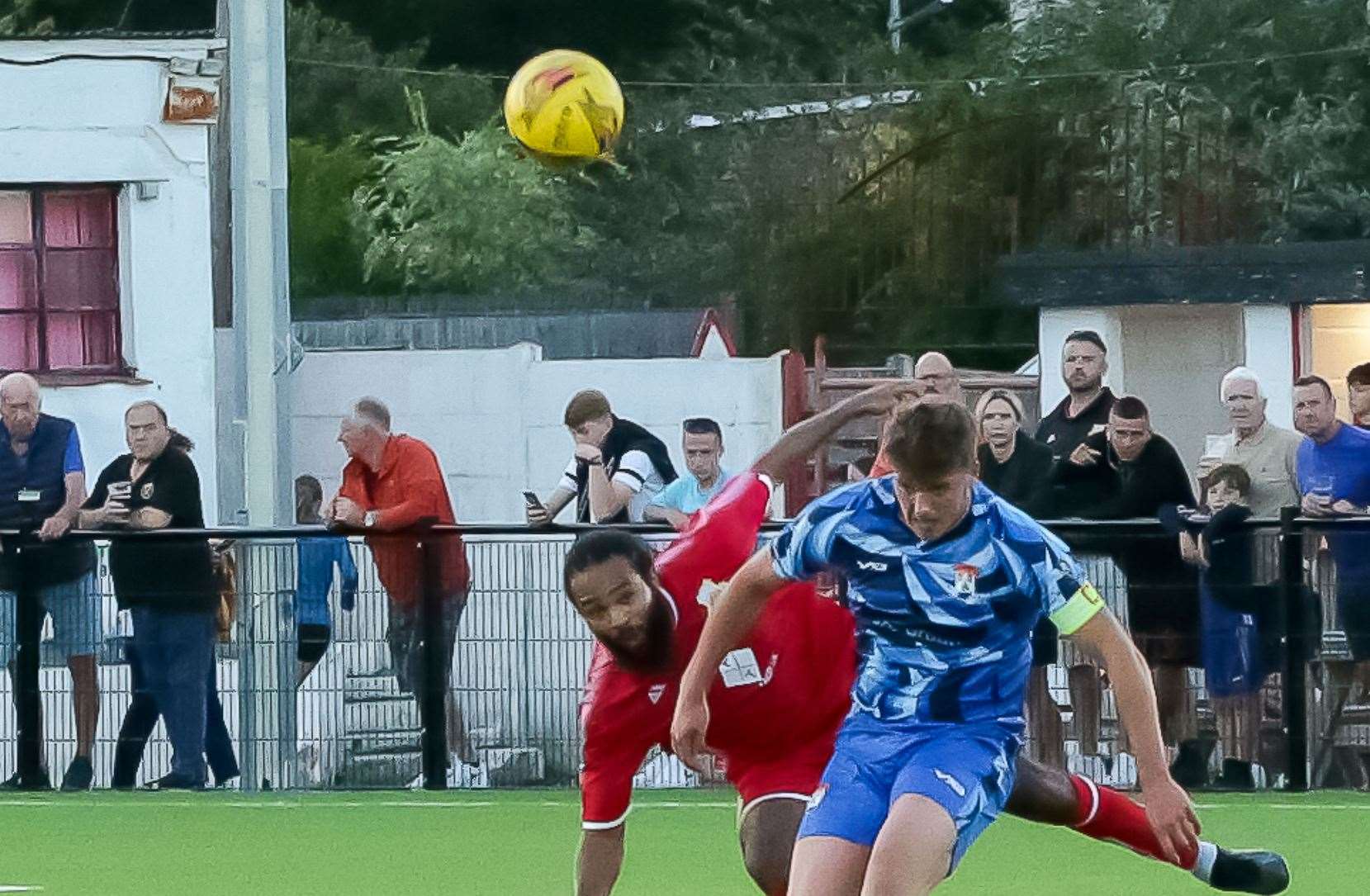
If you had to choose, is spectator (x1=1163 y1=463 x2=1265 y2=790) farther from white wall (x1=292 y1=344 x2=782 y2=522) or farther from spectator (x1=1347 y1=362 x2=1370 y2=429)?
white wall (x1=292 y1=344 x2=782 y2=522)

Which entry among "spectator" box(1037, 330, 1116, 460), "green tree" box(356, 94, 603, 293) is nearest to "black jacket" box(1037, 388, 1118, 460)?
"spectator" box(1037, 330, 1116, 460)

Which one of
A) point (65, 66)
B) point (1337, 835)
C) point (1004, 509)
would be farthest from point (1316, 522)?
point (65, 66)

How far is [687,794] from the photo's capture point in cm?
1212

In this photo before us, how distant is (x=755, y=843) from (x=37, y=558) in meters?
6.04

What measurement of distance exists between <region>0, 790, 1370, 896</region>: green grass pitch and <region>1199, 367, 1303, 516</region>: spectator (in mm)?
1232

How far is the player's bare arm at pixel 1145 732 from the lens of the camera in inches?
248

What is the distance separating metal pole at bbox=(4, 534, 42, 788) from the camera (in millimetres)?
12570

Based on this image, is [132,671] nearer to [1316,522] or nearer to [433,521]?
[433,521]

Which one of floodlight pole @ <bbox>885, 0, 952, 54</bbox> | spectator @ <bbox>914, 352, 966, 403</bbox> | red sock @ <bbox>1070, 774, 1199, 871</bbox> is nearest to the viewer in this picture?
red sock @ <bbox>1070, 774, 1199, 871</bbox>

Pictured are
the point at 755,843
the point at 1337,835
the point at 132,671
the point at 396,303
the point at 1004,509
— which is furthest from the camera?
the point at 396,303

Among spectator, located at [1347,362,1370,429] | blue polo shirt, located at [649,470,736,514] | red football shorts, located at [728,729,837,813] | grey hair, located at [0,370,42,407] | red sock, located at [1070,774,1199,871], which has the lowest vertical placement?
red sock, located at [1070,774,1199,871]

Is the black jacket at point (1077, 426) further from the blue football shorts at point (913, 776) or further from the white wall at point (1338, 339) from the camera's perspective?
the white wall at point (1338, 339)

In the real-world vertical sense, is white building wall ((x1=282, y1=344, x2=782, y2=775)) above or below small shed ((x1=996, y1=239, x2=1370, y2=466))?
below

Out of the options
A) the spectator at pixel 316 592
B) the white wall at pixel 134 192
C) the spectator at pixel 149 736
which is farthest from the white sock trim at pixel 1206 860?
the white wall at pixel 134 192
